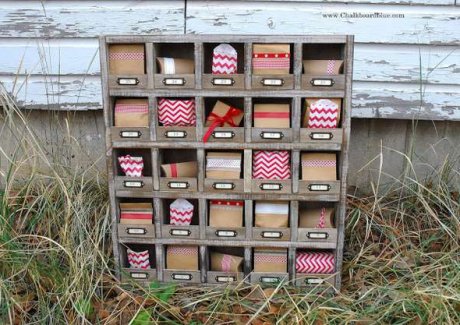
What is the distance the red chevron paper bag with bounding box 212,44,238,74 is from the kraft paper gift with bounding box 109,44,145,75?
13.3 inches

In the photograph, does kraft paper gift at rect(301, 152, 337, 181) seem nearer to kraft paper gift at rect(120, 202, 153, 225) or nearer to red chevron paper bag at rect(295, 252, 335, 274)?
red chevron paper bag at rect(295, 252, 335, 274)

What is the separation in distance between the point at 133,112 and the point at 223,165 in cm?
50

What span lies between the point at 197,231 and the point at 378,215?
1.19m

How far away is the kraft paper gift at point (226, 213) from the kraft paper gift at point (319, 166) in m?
0.37

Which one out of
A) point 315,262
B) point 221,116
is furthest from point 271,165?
point 315,262

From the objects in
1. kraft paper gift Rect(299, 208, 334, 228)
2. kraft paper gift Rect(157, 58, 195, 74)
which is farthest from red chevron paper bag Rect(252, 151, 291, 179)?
kraft paper gift Rect(157, 58, 195, 74)

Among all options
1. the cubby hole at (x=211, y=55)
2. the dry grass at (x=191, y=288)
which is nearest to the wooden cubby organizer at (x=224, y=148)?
the cubby hole at (x=211, y=55)

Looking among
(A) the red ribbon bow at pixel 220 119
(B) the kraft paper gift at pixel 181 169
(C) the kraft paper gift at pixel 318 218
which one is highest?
(A) the red ribbon bow at pixel 220 119

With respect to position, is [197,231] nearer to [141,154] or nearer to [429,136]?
[141,154]

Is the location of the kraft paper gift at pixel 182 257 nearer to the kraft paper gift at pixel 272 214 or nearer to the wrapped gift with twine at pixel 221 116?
the kraft paper gift at pixel 272 214

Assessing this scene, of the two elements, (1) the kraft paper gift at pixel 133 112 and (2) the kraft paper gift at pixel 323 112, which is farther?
(1) the kraft paper gift at pixel 133 112

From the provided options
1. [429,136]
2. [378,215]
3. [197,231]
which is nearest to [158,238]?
[197,231]

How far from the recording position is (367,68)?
3.41 metres

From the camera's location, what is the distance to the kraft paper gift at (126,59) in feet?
8.27
